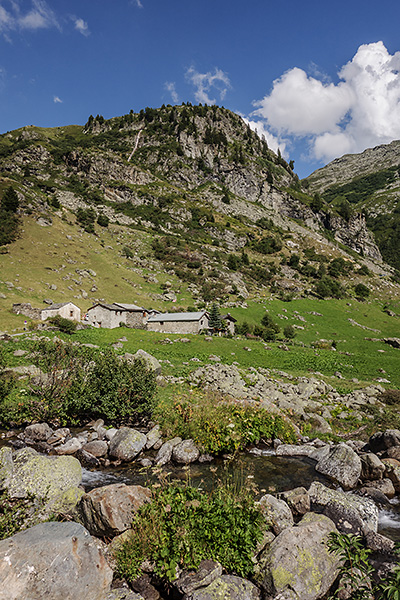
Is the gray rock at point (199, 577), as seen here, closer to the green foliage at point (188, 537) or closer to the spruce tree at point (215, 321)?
the green foliage at point (188, 537)

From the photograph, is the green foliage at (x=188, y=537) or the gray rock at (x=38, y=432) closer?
the green foliage at (x=188, y=537)

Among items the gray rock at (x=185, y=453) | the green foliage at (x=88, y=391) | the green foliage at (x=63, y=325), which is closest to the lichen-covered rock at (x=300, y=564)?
the gray rock at (x=185, y=453)

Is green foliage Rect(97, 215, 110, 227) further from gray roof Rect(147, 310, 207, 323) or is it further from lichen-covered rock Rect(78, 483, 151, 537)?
lichen-covered rock Rect(78, 483, 151, 537)

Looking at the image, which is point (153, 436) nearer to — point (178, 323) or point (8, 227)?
point (178, 323)

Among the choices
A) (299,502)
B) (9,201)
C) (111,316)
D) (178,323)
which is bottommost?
(178,323)

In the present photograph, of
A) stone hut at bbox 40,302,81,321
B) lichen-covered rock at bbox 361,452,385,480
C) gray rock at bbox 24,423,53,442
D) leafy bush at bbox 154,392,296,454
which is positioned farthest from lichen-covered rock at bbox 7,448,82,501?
stone hut at bbox 40,302,81,321

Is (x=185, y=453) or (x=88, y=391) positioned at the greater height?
(x=88, y=391)

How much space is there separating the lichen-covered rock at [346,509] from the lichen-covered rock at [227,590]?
11.2ft

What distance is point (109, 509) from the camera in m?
7.02

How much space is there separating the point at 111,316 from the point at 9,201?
5516 cm

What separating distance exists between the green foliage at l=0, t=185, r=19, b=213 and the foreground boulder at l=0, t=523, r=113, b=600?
317 feet

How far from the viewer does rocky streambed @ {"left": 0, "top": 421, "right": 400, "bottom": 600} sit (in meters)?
5.40

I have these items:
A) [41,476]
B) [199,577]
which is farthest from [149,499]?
[41,476]

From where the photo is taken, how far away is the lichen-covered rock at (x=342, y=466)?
11.6m
